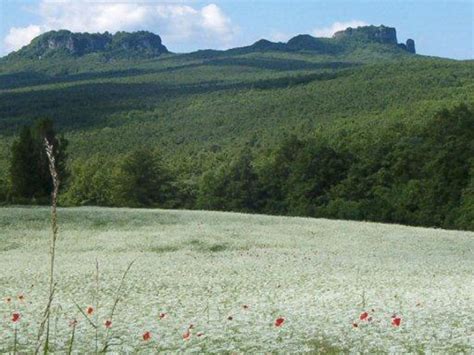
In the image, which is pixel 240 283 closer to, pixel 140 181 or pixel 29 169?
pixel 29 169

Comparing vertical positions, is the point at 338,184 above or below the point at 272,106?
below

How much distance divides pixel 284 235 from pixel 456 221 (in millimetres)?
26144

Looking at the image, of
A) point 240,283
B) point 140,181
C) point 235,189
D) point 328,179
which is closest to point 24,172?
point 140,181

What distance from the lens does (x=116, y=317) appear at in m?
16.6

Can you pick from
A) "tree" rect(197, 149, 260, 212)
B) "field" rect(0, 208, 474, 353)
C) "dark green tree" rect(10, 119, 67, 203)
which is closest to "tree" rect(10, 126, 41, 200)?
"dark green tree" rect(10, 119, 67, 203)

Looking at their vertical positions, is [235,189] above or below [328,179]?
below

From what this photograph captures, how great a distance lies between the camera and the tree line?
65500 millimetres

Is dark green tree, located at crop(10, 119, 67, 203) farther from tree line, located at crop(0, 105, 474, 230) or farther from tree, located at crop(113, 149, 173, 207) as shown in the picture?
tree, located at crop(113, 149, 173, 207)

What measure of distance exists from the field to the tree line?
1906 centimetres

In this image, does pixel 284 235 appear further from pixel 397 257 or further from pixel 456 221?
pixel 456 221

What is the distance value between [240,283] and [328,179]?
57.1m

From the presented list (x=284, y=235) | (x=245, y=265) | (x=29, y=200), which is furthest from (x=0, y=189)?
(x=245, y=265)

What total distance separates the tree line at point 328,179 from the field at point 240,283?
19.1 m

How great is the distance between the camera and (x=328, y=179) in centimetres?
7919
